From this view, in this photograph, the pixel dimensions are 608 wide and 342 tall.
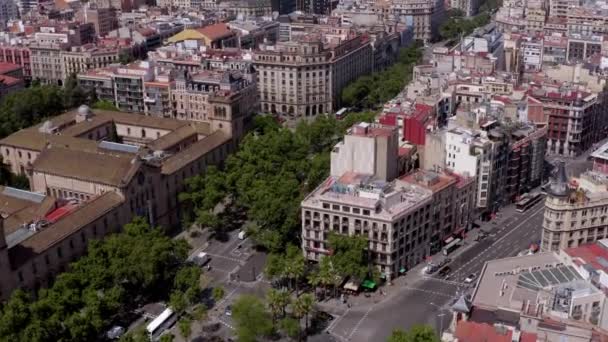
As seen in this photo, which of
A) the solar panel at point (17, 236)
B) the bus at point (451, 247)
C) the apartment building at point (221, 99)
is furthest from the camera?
the apartment building at point (221, 99)

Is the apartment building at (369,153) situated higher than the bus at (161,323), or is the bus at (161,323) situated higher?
the apartment building at (369,153)

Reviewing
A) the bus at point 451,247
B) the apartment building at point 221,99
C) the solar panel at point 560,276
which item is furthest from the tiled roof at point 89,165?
the solar panel at point 560,276

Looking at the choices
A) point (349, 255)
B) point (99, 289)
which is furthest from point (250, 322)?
point (99, 289)

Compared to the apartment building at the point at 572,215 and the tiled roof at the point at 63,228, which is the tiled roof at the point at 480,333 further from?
the tiled roof at the point at 63,228

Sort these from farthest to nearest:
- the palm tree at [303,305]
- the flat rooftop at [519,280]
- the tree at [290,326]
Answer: the palm tree at [303,305] → the tree at [290,326] → the flat rooftop at [519,280]

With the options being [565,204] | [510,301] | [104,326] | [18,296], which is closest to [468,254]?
[565,204]

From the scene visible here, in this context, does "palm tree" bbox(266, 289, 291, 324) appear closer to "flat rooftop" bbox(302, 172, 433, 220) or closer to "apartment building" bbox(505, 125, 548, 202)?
→ "flat rooftop" bbox(302, 172, 433, 220)

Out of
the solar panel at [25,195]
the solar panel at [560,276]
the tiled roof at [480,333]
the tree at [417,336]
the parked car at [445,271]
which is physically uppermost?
the solar panel at [25,195]
